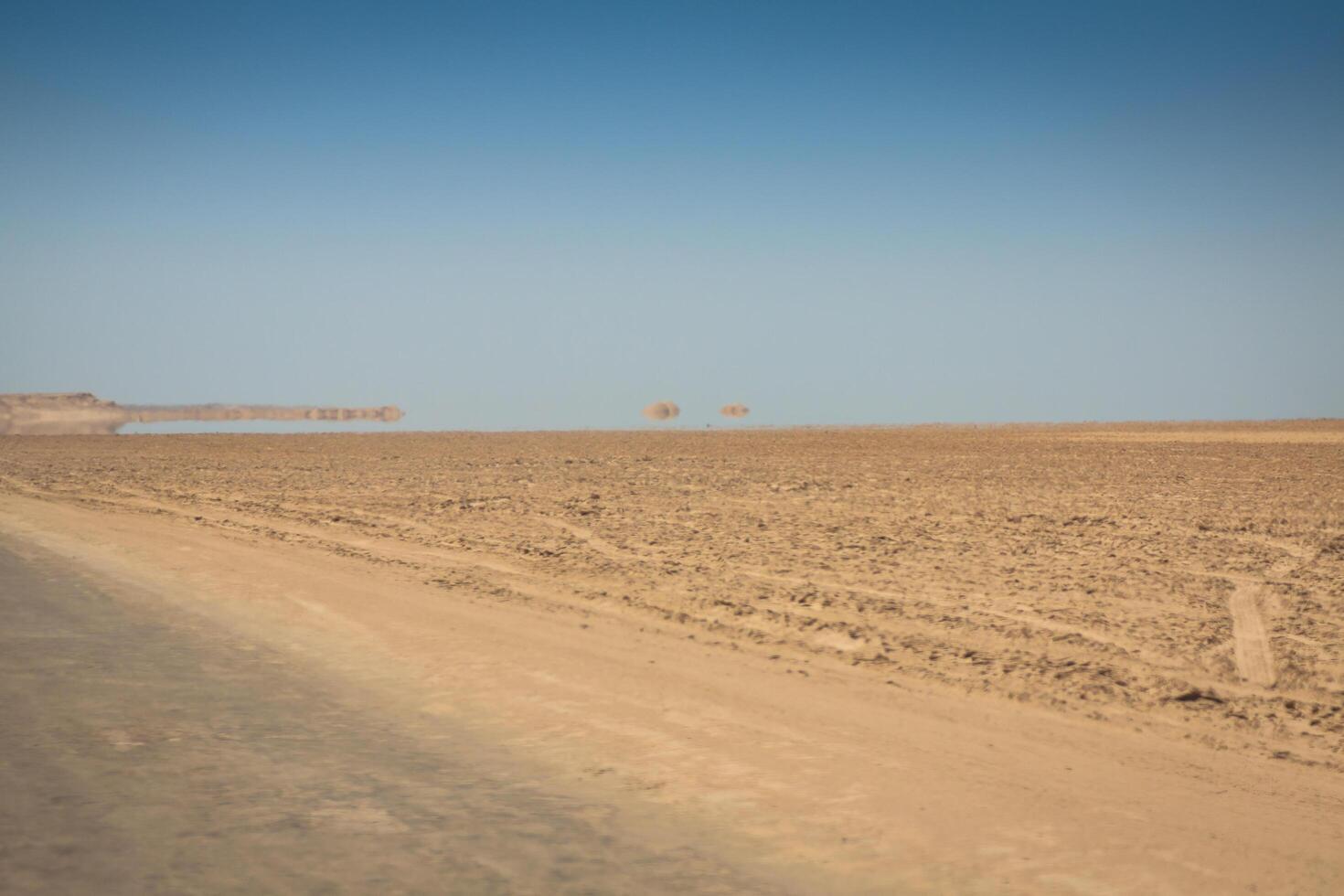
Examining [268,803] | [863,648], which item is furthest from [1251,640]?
[268,803]

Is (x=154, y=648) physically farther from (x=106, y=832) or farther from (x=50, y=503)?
(x=50, y=503)

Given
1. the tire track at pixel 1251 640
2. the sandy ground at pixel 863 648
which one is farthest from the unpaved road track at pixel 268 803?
the tire track at pixel 1251 640

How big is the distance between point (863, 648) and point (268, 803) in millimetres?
4630

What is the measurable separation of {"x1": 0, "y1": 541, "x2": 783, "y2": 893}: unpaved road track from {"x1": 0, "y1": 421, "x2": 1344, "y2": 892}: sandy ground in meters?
0.39

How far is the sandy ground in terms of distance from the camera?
4.74 metres

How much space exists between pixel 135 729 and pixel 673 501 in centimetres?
1345

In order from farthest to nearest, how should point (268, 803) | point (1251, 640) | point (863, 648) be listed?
point (1251, 640)
point (863, 648)
point (268, 803)

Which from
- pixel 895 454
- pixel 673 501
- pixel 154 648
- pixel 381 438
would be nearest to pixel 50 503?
pixel 673 501

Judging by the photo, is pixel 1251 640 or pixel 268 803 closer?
pixel 268 803

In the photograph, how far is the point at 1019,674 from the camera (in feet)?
24.4

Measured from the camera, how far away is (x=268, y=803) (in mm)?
4684

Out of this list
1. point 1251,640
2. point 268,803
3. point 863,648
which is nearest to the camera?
point 268,803

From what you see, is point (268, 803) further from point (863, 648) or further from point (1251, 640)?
point (1251, 640)

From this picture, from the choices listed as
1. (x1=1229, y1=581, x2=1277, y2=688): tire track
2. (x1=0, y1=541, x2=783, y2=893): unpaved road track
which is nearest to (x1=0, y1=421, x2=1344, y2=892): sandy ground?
(x1=1229, y1=581, x2=1277, y2=688): tire track
